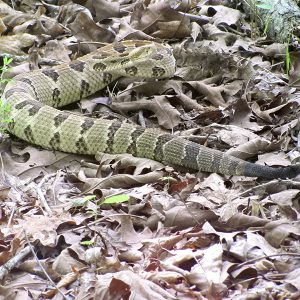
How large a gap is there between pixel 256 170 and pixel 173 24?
347cm

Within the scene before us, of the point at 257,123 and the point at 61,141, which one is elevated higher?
the point at 257,123

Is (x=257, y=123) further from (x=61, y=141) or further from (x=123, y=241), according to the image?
(x=123, y=241)

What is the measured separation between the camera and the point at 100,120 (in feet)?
17.9

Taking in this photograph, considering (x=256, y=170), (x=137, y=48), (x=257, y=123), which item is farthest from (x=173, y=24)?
(x=256, y=170)

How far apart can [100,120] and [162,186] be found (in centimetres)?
124

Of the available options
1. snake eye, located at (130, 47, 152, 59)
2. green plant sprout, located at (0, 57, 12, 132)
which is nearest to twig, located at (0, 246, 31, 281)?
green plant sprout, located at (0, 57, 12, 132)

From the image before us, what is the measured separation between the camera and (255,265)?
10.6 feet

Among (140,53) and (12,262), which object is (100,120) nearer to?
(140,53)

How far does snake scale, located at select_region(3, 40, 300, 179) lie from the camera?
15.6ft

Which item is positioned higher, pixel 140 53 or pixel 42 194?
pixel 140 53

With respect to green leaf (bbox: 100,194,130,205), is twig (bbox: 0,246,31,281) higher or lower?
lower

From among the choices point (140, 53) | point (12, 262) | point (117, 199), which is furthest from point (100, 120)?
point (12, 262)

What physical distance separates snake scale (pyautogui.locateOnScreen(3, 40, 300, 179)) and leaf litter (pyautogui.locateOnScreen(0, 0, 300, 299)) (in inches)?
4.5

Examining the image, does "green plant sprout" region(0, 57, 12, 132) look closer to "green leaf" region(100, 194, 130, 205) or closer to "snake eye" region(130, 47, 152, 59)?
"green leaf" region(100, 194, 130, 205)
